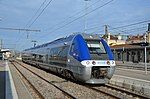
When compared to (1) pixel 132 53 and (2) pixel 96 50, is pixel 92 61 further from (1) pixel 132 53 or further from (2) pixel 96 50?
(1) pixel 132 53

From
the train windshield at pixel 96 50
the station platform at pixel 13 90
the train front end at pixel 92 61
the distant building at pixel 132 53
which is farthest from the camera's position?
the distant building at pixel 132 53

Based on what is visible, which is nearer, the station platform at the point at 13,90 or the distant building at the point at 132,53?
the station platform at the point at 13,90

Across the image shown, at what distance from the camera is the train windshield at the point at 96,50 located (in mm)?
16016

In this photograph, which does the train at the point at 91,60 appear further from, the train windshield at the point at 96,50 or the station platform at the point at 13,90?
the station platform at the point at 13,90

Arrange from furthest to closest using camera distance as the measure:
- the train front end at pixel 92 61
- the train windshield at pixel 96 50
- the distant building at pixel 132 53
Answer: the distant building at pixel 132 53, the train windshield at pixel 96 50, the train front end at pixel 92 61

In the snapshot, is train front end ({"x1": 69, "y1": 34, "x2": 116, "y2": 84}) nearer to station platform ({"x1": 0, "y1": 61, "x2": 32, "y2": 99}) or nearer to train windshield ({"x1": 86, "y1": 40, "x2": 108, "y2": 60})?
train windshield ({"x1": 86, "y1": 40, "x2": 108, "y2": 60})

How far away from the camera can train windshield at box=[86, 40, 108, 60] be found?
1602 cm

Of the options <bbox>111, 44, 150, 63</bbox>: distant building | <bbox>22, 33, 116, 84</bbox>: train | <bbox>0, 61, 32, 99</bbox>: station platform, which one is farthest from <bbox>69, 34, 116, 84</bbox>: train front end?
<bbox>111, 44, 150, 63</bbox>: distant building

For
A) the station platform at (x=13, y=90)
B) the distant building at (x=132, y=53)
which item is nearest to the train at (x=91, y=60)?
the station platform at (x=13, y=90)

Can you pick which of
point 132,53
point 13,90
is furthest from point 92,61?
point 132,53

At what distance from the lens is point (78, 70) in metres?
16.0

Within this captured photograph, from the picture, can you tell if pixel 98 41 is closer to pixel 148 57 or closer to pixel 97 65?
pixel 97 65

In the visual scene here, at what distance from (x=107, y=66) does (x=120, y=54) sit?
49.5 metres

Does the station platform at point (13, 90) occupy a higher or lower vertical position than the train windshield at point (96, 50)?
lower
